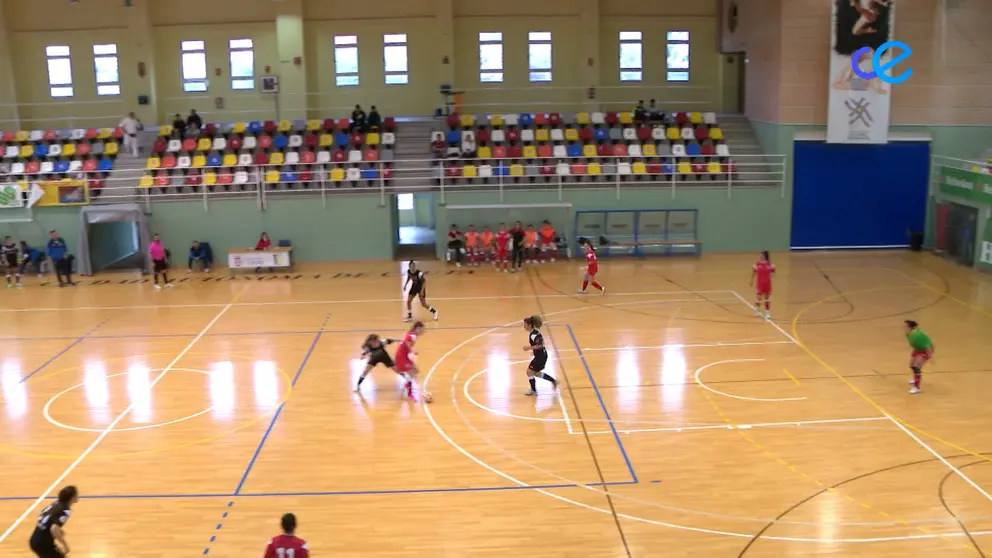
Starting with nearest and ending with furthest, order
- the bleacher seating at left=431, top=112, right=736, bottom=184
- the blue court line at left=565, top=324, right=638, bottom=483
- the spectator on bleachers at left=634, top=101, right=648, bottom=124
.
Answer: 1. the blue court line at left=565, top=324, right=638, bottom=483
2. the bleacher seating at left=431, top=112, right=736, bottom=184
3. the spectator on bleachers at left=634, top=101, right=648, bottom=124

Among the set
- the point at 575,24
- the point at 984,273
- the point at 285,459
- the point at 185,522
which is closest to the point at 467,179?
the point at 575,24

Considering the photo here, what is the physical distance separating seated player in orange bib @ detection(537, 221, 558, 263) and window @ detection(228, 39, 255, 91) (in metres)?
13.3

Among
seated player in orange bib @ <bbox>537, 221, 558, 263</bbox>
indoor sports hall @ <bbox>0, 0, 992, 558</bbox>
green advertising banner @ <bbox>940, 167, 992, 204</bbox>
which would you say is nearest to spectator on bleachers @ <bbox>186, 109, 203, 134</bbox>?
indoor sports hall @ <bbox>0, 0, 992, 558</bbox>

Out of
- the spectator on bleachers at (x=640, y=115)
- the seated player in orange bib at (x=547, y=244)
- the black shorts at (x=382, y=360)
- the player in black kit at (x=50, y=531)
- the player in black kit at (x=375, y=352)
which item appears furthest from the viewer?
the spectator on bleachers at (x=640, y=115)

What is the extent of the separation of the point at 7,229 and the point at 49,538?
20853 mm

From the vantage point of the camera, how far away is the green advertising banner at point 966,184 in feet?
77.6

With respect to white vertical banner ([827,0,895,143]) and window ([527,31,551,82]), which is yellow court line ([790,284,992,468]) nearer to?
white vertical banner ([827,0,895,143])

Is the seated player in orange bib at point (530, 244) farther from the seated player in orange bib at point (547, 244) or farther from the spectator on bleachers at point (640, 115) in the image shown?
the spectator on bleachers at point (640, 115)

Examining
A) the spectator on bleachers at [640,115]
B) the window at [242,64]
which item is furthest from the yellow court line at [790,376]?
the window at [242,64]

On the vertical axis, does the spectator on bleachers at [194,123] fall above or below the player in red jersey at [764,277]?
above

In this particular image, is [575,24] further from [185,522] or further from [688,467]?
[185,522]

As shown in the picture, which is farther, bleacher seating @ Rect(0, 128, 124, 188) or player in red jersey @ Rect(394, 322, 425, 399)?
bleacher seating @ Rect(0, 128, 124, 188)

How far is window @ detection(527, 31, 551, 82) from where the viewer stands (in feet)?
107

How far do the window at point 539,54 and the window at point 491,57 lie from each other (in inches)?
42.7
